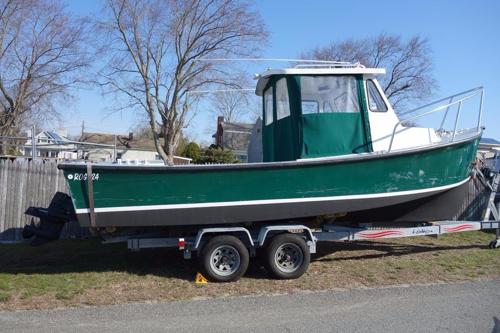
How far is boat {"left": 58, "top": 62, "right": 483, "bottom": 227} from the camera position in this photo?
6793 mm

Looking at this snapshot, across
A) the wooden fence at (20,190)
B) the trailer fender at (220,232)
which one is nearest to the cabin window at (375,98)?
the trailer fender at (220,232)

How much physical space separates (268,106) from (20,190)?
597cm

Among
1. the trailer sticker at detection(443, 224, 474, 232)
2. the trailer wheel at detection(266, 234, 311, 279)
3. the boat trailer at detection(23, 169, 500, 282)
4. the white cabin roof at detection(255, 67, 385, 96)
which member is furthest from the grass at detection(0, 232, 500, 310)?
the white cabin roof at detection(255, 67, 385, 96)

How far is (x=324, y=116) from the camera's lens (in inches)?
297

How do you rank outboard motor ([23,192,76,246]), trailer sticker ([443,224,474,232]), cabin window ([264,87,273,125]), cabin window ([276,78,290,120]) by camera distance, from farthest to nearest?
cabin window ([264,87,273,125]) → trailer sticker ([443,224,474,232]) → cabin window ([276,78,290,120]) → outboard motor ([23,192,76,246])

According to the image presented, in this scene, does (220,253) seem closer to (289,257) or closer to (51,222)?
(289,257)

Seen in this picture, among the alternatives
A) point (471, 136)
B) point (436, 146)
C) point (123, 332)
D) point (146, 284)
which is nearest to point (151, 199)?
point (146, 284)

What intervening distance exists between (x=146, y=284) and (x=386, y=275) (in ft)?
11.3

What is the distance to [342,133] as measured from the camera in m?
7.57

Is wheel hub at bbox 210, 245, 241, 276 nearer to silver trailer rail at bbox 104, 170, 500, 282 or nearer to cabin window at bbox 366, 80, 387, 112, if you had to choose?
silver trailer rail at bbox 104, 170, 500, 282

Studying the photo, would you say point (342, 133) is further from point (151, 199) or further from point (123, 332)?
point (123, 332)

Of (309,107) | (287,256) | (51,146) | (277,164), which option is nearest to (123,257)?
(287,256)

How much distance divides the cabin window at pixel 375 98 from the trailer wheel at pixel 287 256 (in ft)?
7.86

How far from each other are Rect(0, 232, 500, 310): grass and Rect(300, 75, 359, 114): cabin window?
249 cm
